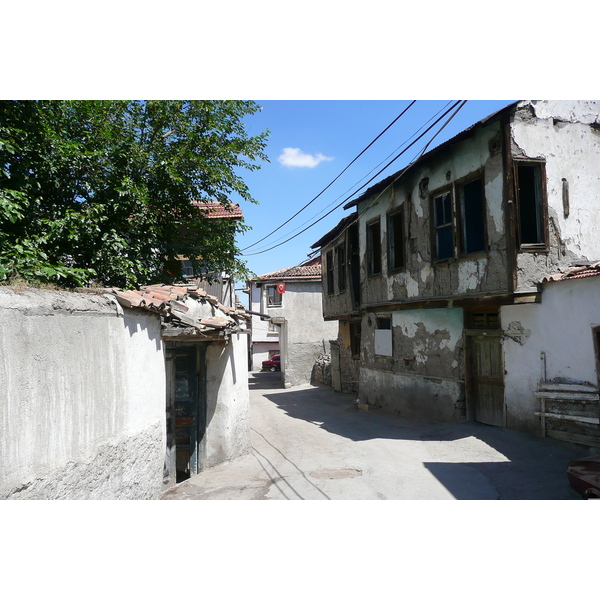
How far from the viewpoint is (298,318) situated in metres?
23.0

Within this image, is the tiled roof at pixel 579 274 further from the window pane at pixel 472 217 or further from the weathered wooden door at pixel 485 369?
the weathered wooden door at pixel 485 369

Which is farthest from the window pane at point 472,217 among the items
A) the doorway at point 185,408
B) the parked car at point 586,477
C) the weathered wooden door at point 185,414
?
the weathered wooden door at point 185,414

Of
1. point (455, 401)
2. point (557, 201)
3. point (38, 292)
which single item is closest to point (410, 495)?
point (455, 401)

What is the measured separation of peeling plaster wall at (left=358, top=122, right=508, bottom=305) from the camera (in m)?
8.51

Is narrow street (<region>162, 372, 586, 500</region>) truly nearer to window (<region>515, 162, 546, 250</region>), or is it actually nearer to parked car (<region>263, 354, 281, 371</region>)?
window (<region>515, 162, 546, 250</region>)

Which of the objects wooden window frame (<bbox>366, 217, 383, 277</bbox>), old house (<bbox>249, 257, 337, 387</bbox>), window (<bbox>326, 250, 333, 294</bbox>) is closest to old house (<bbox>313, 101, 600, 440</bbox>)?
wooden window frame (<bbox>366, 217, 383, 277</bbox>)

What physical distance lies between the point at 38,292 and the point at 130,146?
6.62 meters

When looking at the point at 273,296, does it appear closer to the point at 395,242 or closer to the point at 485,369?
the point at 395,242

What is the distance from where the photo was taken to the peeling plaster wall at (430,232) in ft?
27.9

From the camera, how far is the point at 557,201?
331 inches

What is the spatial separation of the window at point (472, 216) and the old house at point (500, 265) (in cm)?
2

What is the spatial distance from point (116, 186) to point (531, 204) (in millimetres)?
7876

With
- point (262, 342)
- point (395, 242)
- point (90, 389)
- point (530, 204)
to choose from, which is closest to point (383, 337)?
point (395, 242)

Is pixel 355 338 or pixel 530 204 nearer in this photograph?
pixel 530 204
